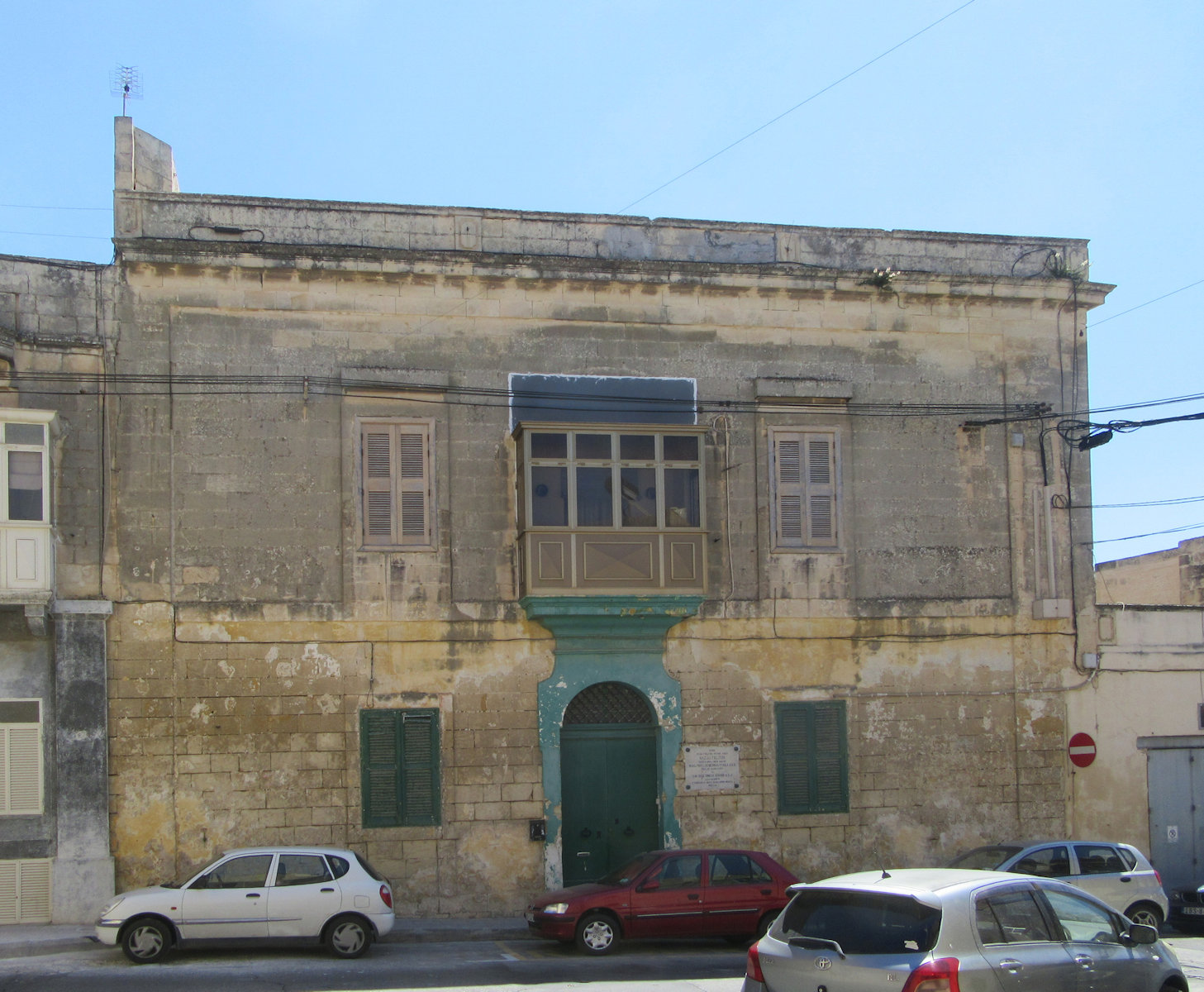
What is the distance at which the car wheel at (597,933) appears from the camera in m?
14.8

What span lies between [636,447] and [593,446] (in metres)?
0.61

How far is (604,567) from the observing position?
60.2 ft

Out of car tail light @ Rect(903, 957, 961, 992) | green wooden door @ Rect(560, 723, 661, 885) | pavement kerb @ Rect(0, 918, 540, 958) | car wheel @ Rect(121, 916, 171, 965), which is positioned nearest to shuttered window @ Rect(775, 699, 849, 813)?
green wooden door @ Rect(560, 723, 661, 885)

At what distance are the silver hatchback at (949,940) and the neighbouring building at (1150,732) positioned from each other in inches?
440

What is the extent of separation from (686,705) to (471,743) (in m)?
3.10

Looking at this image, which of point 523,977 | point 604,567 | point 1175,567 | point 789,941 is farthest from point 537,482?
point 1175,567

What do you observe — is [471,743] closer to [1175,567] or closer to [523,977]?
[523,977]

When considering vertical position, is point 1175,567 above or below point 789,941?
above

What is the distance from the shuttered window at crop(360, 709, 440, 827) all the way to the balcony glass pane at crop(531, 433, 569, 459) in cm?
383

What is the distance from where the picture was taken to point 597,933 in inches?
586

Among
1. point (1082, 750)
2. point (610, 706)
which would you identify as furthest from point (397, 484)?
point (1082, 750)

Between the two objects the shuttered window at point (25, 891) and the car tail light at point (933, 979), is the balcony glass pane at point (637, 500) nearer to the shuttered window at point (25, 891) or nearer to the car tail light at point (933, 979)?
the shuttered window at point (25, 891)

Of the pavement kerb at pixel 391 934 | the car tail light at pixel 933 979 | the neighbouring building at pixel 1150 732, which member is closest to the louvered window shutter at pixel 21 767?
the pavement kerb at pixel 391 934

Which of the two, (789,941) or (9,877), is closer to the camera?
(789,941)
